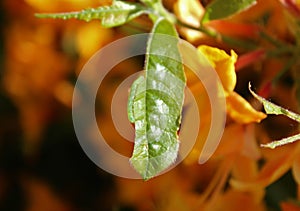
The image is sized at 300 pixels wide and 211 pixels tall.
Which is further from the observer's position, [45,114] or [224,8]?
[45,114]

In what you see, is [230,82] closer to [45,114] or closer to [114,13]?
[114,13]

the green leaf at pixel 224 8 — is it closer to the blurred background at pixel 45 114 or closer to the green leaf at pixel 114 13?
the green leaf at pixel 114 13

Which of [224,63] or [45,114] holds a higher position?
[224,63]

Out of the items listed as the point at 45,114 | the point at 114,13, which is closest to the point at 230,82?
the point at 114,13

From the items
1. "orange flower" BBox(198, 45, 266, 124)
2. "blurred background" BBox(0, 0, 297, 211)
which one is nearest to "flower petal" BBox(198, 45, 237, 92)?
"orange flower" BBox(198, 45, 266, 124)

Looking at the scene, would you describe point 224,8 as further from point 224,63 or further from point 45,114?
point 45,114

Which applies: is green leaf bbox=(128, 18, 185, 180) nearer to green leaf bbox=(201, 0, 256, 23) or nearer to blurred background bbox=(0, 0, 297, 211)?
green leaf bbox=(201, 0, 256, 23)
